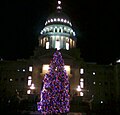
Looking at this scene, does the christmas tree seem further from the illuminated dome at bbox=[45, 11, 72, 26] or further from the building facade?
the illuminated dome at bbox=[45, 11, 72, 26]

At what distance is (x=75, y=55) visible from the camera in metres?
61.5

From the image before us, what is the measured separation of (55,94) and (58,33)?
41720 millimetres

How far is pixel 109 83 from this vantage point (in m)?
63.8

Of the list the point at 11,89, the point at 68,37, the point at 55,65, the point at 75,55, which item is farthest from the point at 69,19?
the point at 55,65

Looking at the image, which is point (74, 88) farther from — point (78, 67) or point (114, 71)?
point (114, 71)

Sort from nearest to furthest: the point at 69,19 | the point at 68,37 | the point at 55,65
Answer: the point at 55,65 < the point at 68,37 < the point at 69,19

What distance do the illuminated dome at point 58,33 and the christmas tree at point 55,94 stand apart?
35.3m

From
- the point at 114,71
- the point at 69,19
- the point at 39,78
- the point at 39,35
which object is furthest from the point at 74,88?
the point at 69,19

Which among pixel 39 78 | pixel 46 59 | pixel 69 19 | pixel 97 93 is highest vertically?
pixel 69 19

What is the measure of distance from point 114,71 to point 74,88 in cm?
1473

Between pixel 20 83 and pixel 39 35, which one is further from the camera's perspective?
pixel 39 35

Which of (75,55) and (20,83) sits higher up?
(75,55)

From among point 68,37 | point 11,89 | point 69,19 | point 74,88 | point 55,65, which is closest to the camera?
point 55,65

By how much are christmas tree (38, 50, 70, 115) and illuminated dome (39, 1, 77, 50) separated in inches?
1390
